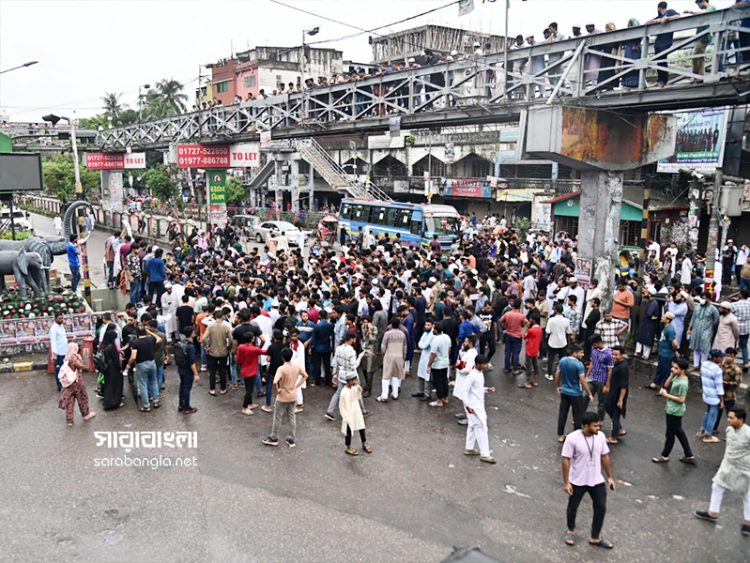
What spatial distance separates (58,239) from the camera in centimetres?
1753

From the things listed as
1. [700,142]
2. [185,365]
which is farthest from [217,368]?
[700,142]

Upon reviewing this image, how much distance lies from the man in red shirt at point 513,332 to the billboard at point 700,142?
15162mm

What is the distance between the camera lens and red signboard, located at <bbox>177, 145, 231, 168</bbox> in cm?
2897

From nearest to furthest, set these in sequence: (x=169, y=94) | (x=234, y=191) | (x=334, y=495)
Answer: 1. (x=334, y=495)
2. (x=234, y=191)
3. (x=169, y=94)

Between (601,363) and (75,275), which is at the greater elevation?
(601,363)

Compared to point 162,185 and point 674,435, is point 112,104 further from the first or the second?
point 674,435

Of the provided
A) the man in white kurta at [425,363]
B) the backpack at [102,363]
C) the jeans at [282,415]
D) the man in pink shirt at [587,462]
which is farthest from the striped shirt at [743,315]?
the backpack at [102,363]

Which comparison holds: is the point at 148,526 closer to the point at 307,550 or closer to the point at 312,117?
the point at 307,550

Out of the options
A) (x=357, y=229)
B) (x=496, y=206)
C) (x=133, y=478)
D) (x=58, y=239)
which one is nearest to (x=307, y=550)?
(x=133, y=478)

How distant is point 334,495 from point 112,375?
4.90 metres

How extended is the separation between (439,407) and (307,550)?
4722 millimetres

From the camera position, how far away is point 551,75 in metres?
14.6

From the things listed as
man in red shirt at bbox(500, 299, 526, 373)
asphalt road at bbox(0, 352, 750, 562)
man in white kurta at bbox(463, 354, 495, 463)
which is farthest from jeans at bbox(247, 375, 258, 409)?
man in red shirt at bbox(500, 299, 526, 373)

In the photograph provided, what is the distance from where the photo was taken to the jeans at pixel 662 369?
36.2 ft
